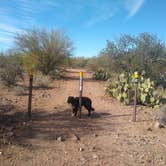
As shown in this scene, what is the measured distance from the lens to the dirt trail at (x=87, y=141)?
477 centimetres

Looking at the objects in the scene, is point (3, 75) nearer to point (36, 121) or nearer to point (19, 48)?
point (36, 121)

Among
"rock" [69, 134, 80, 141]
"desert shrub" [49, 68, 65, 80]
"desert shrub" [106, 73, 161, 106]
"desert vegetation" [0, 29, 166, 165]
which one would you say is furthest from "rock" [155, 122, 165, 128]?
"desert shrub" [49, 68, 65, 80]

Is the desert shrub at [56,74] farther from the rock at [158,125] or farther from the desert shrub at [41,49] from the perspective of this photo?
the rock at [158,125]

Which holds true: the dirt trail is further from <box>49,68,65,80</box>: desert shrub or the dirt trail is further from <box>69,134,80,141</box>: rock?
<box>49,68,65,80</box>: desert shrub

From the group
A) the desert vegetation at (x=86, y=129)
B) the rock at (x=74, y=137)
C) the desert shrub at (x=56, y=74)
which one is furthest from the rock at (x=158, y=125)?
the desert shrub at (x=56, y=74)

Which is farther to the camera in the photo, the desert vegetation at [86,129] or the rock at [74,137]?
the rock at [74,137]

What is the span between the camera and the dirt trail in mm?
4773

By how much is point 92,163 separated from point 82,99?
3772 millimetres

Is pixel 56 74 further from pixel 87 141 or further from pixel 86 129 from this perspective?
pixel 87 141

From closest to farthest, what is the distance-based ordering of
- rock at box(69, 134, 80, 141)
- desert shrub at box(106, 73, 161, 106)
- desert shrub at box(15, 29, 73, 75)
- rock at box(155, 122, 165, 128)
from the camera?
rock at box(69, 134, 80, 141) → rock at box(155, 122, 165, 128) → desert shrub at box(106, 73, 161, 106) → desert shrub at box(15, 29, 73, 75)

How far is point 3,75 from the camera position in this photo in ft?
47.3

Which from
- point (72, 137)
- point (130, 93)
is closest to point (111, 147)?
point (72, 137)

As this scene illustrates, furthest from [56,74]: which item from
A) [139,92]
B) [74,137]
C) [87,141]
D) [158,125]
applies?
[87,141]

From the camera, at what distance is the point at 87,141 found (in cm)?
584
